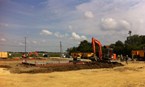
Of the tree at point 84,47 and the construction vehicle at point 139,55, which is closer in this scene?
the construction vehicle at point 139,55

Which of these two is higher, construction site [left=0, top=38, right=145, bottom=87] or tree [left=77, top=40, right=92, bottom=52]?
tree [left=77, top=40, right=92, bottom=52]

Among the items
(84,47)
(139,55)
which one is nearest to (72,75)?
(139,55)

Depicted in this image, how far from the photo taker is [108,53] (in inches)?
2251

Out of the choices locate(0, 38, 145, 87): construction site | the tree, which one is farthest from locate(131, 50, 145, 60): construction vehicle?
the tree

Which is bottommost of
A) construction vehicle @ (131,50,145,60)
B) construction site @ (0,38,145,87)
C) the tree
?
construction site @ (0,38,145,87)

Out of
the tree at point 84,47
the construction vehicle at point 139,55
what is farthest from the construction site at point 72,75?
the tree at point 84,47

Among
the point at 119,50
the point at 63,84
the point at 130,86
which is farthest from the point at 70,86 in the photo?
the point at 119,50

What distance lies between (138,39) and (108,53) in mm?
114598

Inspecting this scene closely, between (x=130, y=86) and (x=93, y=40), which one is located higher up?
(x=93, y=40)

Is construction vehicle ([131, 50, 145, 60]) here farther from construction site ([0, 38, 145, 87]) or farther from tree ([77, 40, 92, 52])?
tree ([77, 40, 92, 52])

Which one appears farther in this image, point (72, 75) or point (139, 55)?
point (139, 55)

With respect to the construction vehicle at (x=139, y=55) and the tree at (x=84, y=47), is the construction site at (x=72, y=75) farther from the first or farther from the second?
the tree at (x=84, y=47)

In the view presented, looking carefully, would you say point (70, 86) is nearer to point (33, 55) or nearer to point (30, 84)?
point (30, 84)

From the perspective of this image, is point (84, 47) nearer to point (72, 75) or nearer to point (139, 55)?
point (139, 55)
